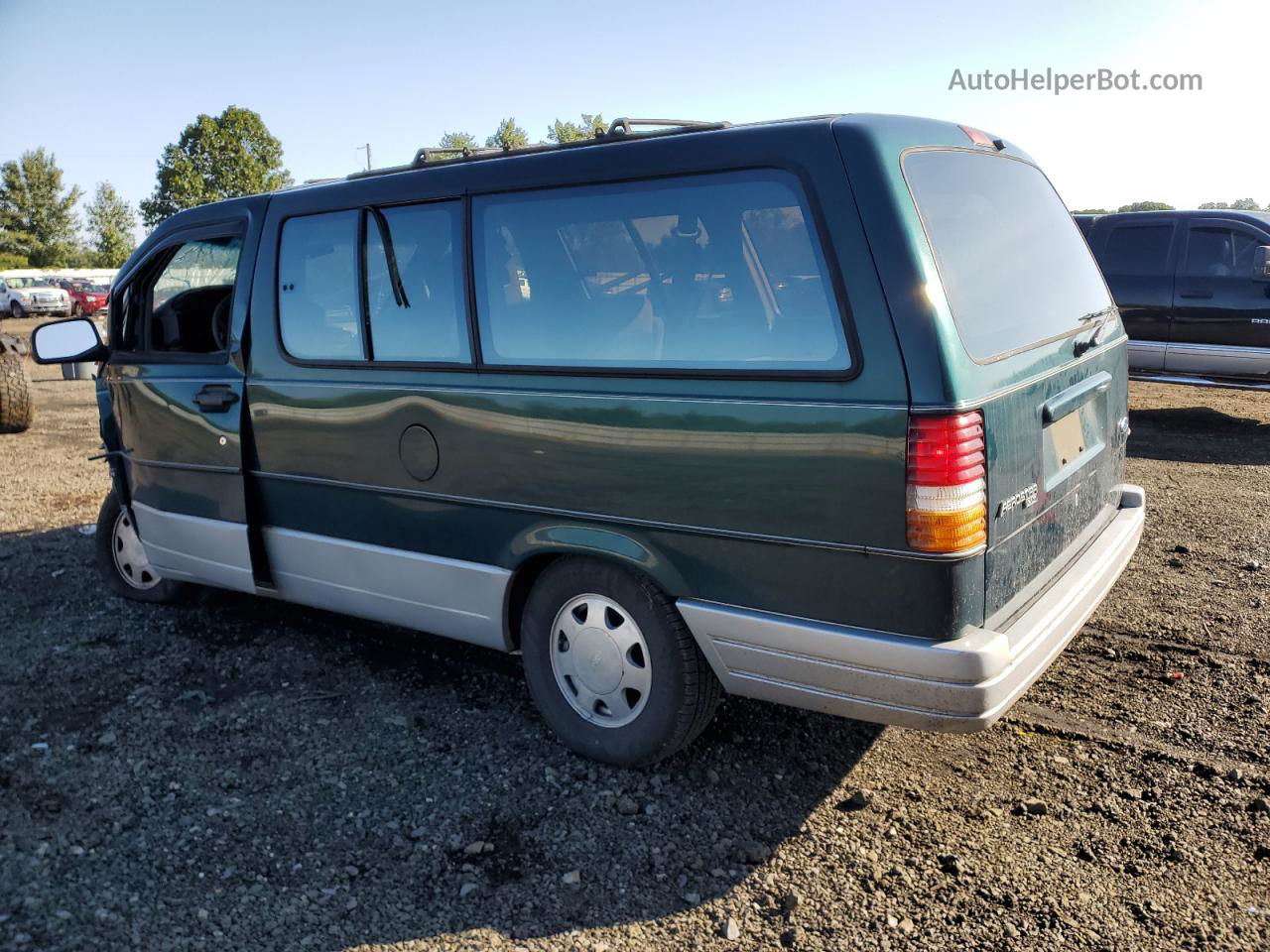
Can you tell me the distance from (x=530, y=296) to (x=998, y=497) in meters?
1.70

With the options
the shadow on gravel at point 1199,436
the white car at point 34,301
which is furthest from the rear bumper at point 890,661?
the white car at point 34,301

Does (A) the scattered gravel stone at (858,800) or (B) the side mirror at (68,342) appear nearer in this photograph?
(A) the scattered gravel stone at (858,800)

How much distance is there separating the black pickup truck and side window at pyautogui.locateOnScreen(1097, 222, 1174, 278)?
0.01 m

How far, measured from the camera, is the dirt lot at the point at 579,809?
2.75 m

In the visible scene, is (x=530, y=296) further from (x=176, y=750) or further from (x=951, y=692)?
(x=176, y=750)

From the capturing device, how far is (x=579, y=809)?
3.30 metres

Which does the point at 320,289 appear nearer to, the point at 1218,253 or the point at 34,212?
the point at 1218,253

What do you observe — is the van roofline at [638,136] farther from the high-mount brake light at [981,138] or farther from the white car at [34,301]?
the white car at [34,301]

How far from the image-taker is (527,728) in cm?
385

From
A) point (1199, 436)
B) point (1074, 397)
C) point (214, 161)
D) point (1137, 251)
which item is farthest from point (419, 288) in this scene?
point (214, 161)

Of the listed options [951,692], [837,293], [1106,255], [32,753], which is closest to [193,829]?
[32,753]

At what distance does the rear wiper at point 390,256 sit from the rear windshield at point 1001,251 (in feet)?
6.36

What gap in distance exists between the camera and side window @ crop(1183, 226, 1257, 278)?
32.9ft

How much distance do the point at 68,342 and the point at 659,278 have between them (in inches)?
131
